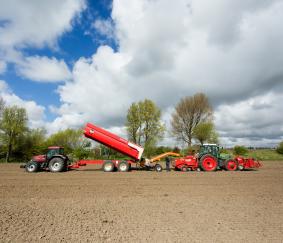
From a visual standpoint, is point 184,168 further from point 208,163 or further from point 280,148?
point 280,148

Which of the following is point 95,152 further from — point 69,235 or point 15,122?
point 69,235

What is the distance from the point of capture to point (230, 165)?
22.3 m

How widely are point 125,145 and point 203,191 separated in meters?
10.3

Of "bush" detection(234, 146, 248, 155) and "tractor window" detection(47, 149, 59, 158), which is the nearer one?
"tractor window" detection(47, 149, 59, 158)

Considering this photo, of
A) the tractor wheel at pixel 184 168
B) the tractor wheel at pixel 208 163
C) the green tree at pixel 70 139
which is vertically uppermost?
the green tree at pixel 70 139

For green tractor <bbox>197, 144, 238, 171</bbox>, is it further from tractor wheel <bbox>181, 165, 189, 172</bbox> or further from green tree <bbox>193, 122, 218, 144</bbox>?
green tree <bbox>193, 122, 218, 144</bbox>

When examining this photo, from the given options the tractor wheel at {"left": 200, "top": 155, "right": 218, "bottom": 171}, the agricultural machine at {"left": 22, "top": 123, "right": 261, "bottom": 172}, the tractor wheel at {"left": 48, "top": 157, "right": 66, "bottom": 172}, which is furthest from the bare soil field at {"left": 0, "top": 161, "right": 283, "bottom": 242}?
the tractor wheel at {"left": 200, "top": 155, "right": 218, "bottom": 171}

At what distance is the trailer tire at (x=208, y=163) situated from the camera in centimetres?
2181

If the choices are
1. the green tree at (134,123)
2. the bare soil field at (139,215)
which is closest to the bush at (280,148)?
the green tree at (134,123)

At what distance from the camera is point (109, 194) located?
35.7 ft

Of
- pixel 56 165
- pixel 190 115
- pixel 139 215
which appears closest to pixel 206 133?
pixel 190 115

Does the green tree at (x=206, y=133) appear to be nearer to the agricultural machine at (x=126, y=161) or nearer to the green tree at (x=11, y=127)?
the agricultural machine at (x=126, y=161)

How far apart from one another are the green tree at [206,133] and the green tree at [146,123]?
19.2ft

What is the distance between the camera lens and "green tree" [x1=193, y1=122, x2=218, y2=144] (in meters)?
43.0
